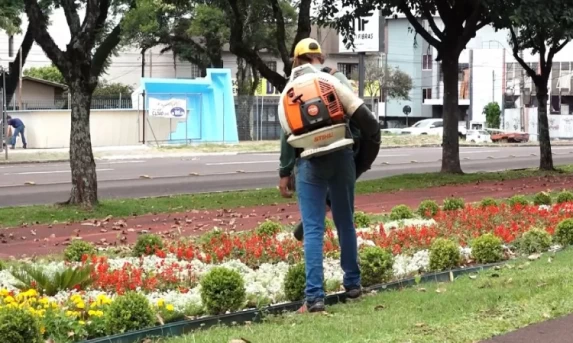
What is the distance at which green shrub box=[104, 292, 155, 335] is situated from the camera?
5395mm

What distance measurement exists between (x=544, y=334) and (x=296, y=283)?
189 cm

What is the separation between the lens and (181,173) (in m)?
24.4

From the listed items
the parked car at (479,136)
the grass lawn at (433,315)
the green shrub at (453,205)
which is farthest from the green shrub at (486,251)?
the parked car at (479,136)

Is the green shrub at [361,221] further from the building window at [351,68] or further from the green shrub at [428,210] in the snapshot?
the building window at [351,68]

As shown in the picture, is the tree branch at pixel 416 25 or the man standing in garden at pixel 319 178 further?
the tree branch at pixel 416 25

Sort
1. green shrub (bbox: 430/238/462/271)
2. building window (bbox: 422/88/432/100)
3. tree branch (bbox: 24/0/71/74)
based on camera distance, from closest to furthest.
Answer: green shrub (bbox: 430/238/462/271), tree branch (bbox: 24/0/71/74), building window (bbox: 422/88/432/100)

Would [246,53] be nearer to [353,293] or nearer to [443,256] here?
[443,256]

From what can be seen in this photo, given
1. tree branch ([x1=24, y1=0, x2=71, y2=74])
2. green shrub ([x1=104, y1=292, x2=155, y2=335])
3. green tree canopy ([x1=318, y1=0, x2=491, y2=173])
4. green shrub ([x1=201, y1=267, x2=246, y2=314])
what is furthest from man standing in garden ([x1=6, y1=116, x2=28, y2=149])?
green shrub ([x1=104, y1=292, x2=155, y2=335])

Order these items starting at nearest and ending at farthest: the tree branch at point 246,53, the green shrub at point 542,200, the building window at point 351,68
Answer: the green shrub at point 542,200 → the tree branch at point 246,53 → the building window at point 351,68

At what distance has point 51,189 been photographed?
19.6 m

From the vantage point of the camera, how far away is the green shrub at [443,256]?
7926 millimetres

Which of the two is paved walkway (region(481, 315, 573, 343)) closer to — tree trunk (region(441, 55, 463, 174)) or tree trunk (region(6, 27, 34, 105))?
tree trunk (region(441, 55, 463, 174))

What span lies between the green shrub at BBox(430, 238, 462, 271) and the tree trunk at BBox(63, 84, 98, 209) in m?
8.00

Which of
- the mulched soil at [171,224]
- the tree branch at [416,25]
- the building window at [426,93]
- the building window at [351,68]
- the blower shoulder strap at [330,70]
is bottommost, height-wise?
the mulched soil at [171,224]
